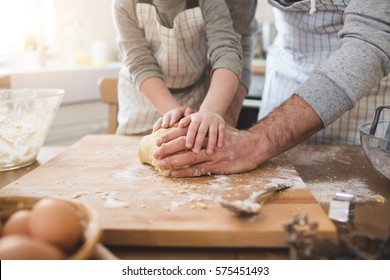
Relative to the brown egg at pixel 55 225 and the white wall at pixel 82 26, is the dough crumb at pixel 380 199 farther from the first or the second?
the white wall at pixel 82 26

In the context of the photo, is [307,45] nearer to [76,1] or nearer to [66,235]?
[66,235]

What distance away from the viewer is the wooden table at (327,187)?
61cm

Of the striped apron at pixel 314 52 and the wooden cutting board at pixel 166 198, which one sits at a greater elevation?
the striped apron at pixel 314 52

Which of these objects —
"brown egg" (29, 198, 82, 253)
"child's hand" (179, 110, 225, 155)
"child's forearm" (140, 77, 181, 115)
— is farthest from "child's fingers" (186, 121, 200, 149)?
Result: "brown egg" (29, 198, 82, 253)

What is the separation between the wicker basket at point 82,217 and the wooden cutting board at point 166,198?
11 centimetres

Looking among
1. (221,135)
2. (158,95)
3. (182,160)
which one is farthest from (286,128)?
(158,95)

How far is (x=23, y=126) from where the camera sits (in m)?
1.00

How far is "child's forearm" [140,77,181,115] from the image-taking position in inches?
46.3

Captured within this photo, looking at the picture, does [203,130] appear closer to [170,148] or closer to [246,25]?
[170,148]

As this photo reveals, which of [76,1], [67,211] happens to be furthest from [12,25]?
[67,211]

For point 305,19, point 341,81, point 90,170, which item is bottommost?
point 90,170

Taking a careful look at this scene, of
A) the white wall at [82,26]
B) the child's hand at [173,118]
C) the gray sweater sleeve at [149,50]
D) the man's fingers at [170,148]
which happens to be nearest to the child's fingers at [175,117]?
the child's hand at [173,118]

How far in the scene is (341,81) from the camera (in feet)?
3.01
